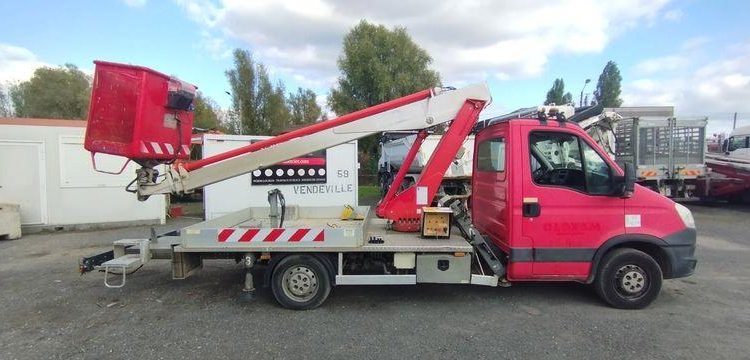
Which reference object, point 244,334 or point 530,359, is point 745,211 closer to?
point 530,359

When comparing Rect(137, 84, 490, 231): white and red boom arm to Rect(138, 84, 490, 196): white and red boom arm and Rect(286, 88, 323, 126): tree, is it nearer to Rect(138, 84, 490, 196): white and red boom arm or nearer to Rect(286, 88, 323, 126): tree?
Rect(138, 84, 490, 196): white and red boom arm

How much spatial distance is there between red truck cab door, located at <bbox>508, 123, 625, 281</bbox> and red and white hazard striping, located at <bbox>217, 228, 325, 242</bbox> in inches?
88.0

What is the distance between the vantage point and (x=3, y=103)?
157 feet

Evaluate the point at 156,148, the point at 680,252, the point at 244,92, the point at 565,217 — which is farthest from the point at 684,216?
the point at 244,92

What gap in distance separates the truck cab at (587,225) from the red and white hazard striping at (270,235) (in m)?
2.20

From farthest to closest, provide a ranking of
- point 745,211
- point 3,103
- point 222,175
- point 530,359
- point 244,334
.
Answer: point 3,103
point 745,211
point 222,175
point 244,334
point 530,359

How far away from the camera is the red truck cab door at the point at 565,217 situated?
4.87 meters

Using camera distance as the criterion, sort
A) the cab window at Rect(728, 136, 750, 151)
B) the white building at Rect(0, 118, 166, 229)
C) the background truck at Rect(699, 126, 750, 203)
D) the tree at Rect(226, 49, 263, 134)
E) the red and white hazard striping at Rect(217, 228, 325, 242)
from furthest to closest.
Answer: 1. the tree at Rect(226, 49, 263, 134)
2. the cab window at Rect(728, 136, 750, 151)
3. the background truck at Rect(699, 126, 750, 203)
4. the white building at Rect(0, 118, 166, 229)
5. the red and white hazard striping at Rect(217, 228, 325, 242)

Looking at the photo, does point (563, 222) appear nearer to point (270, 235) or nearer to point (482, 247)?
point (482, 247)

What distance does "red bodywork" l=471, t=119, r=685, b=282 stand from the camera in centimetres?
487

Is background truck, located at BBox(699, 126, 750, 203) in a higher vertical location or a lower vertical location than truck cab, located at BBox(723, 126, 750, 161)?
lower

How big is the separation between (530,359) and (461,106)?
2965 millimetres

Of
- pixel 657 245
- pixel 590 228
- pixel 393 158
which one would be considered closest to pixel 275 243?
pixel 590 228

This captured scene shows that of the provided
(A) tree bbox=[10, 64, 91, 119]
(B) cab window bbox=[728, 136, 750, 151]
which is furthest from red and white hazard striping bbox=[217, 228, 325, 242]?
(A) tree bbox=[10, 64, 91, 119]
